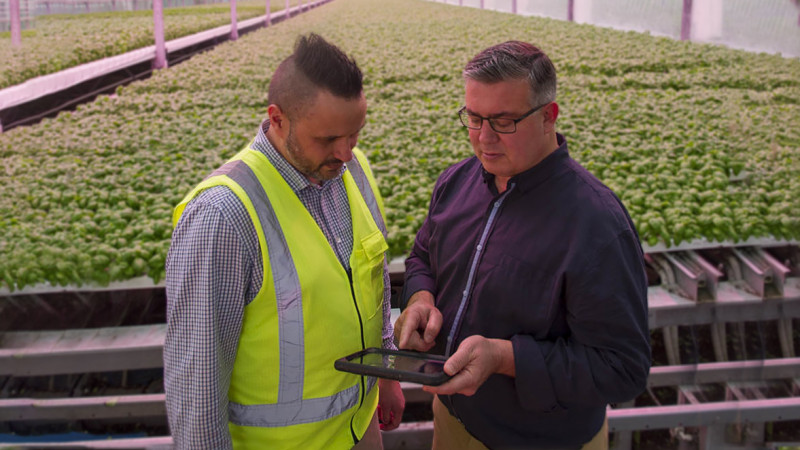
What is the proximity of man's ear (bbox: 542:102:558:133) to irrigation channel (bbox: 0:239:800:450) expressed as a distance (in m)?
1.15

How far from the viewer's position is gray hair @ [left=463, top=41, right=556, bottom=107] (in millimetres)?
1525

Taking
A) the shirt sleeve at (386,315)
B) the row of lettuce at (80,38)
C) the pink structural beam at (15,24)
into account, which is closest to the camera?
the shirt sleeve at (386,315)

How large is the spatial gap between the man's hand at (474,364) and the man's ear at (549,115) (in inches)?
21.7

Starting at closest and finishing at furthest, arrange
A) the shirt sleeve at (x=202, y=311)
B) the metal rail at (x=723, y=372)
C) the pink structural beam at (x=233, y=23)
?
the shirt sleeve at (x=202, y=311) → the metal rail at (x=723, y=372) → the pink structural beam at (x=233, y=23)

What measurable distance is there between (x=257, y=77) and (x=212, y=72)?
2.37 feet

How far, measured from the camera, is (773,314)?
3373mm

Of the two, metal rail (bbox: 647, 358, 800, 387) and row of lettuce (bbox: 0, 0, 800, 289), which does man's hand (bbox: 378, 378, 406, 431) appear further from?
row of lettuce (bbox: 0, 0, 800, 289)

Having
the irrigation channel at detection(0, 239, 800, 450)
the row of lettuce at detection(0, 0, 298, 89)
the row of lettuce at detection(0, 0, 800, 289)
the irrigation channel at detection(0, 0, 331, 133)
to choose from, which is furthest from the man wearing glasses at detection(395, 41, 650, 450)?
the irrigation channel at detection(0, 0, 331, 133)

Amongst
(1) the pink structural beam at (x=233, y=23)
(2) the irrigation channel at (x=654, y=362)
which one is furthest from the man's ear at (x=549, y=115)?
(1) the pink structural beam at (x=233, y=23)

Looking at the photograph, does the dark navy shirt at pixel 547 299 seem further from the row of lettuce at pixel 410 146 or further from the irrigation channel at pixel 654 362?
the row of lettuce at pixel 410 146

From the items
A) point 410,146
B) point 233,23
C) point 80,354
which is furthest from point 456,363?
point 233,23

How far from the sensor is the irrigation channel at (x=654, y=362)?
2.89 m

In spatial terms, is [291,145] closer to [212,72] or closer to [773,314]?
[773,314]

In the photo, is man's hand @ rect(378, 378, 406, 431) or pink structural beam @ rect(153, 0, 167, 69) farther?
pink structural beam @ rect(153, 0, 167, 69)
